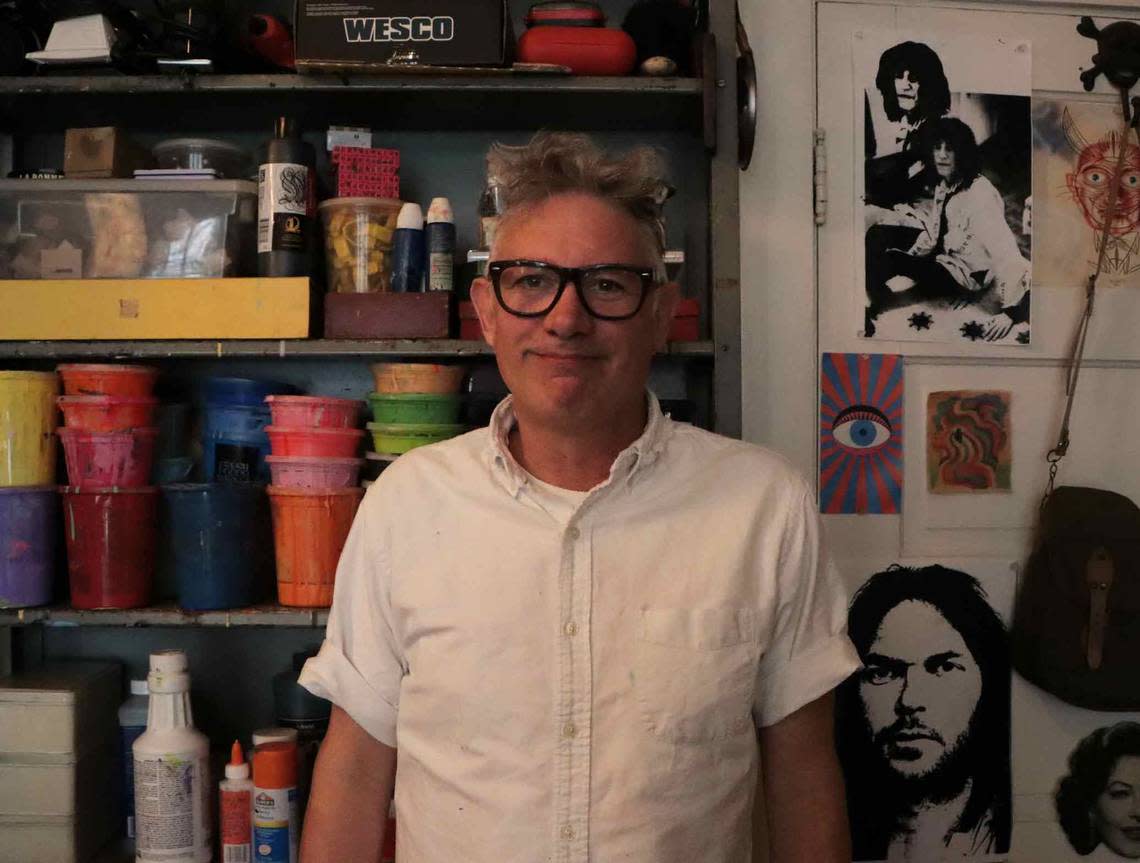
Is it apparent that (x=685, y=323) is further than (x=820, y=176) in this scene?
No

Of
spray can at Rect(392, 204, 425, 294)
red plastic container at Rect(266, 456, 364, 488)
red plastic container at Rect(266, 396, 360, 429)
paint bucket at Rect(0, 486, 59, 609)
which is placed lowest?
paint bucket at Rect(0, 486, 59, 609)

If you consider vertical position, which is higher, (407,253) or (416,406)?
(407,253)

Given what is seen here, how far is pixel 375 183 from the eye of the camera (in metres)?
1.76

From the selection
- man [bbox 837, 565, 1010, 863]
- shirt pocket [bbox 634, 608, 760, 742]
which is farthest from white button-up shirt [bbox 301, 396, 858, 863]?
man [bbox 837, 565, 1010, 863]

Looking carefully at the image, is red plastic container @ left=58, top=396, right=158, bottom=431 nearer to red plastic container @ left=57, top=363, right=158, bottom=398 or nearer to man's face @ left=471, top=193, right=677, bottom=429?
red plastic container @ left=57, top=363, right=158, bottom=398

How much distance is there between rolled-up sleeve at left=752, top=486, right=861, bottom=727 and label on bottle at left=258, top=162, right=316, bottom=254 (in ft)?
3.34

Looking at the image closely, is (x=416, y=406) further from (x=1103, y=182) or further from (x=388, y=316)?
(x=1103, y=182)

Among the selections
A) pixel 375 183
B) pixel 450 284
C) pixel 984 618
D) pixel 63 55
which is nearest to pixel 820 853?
pixel 984 618

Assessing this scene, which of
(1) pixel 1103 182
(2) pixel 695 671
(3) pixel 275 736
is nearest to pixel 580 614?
(2) pixel 695 671

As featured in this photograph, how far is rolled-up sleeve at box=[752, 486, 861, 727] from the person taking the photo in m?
1.21

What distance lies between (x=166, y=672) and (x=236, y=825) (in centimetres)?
30

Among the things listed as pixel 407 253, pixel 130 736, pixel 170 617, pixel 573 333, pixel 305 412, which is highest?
pixel 407 253

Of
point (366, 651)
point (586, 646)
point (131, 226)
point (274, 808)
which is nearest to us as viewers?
point (586, 646)

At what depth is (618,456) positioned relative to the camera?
1249mm
